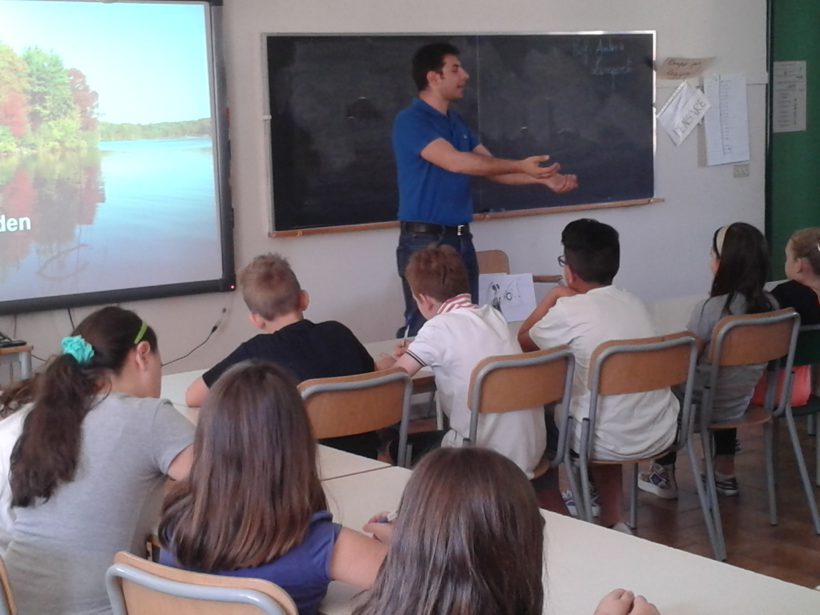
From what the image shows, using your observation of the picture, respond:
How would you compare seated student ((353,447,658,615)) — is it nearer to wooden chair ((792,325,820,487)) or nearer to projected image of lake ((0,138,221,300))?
wooden chair ((792,325,820,487))

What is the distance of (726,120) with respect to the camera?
7273 millimetres

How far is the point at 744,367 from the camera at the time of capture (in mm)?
4074

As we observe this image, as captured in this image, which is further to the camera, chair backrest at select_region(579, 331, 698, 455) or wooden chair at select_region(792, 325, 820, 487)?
wooden chair at select_region(792, 325, 820, 487)

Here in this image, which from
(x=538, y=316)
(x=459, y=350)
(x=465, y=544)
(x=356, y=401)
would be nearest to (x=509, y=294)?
(x=538, y=316)

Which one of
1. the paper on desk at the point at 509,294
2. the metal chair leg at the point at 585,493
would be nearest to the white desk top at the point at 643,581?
the metal chair leg at the point at 585,493

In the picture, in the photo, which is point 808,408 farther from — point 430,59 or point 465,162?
point 430,59

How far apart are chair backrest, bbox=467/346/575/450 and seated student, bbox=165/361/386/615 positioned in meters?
1.45

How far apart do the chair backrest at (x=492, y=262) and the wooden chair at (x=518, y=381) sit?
7.40 feet

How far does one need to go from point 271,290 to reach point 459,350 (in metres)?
0.60

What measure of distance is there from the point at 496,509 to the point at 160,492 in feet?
3.81

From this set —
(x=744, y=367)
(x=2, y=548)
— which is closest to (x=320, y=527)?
(x=2, y=548)

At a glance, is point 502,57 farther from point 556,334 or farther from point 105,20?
point 556,334

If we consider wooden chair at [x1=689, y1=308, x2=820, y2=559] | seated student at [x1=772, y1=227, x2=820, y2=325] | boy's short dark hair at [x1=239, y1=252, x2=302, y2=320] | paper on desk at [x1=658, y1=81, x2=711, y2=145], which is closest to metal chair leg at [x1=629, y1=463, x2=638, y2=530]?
wooden chair at [x1=689, y1=308, x2=820, y2=559]

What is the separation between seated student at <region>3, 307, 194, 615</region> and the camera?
2152 millimetres
